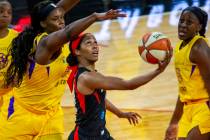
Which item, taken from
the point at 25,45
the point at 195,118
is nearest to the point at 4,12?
the point at 25,45

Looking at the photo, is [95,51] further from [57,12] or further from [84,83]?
[57,12]

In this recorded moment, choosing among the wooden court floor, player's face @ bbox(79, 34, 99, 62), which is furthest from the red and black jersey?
the wooden court floor

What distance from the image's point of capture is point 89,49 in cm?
445

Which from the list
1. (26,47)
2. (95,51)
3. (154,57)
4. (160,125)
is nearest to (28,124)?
(26,47)

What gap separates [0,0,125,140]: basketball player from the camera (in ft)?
16.0

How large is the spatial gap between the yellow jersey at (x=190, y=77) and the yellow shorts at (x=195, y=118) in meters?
0.08

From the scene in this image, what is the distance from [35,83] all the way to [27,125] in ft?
1.20

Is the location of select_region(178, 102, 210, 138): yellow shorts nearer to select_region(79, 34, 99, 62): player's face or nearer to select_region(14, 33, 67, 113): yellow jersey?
select_region(79, 34, 99, 62): player's face

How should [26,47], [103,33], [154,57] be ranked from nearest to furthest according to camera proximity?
1. [154,57]
2. [26,47]
3. [103,33]

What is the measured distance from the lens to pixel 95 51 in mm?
4453

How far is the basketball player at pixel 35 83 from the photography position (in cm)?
487

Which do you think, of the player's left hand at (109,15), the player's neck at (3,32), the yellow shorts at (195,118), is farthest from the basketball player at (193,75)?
the player's neck at (3,32)

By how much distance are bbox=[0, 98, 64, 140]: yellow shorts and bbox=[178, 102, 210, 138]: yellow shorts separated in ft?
3.51

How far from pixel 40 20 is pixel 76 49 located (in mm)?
577
